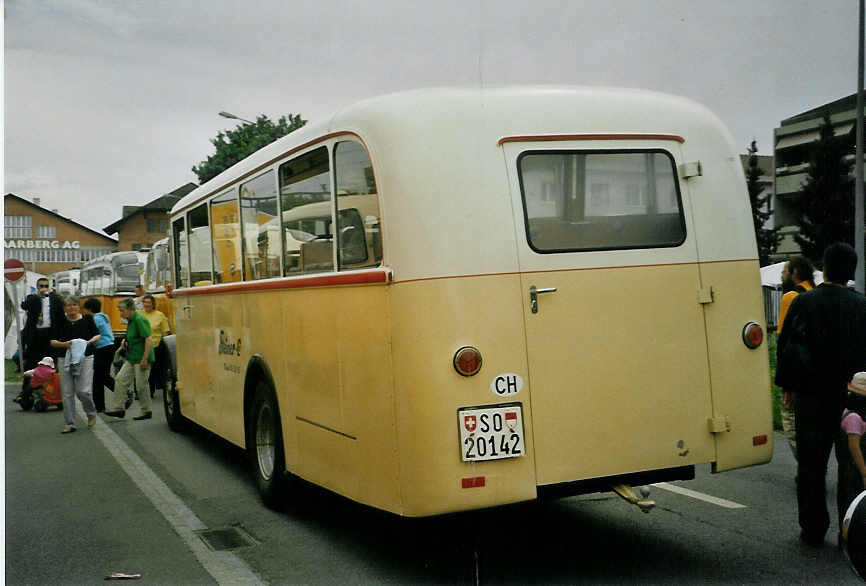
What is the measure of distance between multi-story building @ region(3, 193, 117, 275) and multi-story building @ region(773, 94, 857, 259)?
4723mm

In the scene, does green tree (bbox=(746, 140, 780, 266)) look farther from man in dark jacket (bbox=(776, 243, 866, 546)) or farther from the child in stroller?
the child in stroller

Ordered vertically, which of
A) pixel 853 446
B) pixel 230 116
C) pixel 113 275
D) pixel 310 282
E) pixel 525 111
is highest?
pixel 113 275

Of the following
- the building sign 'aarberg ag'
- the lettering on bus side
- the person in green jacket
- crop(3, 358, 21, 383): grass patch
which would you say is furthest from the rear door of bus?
crop(3, 358, 21, 383): grass patch

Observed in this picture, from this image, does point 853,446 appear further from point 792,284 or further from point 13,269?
point 13,269

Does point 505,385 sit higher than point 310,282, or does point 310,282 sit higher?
point 310,282

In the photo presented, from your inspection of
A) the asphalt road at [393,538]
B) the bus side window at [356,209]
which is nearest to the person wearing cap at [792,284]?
the asphalt road at [393,538]

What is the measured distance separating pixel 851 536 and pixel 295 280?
4300mm

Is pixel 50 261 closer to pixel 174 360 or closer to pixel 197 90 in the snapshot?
pixel 197 90

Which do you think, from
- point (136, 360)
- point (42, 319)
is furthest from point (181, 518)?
point (136, 360)

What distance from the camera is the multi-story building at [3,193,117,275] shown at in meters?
5.64

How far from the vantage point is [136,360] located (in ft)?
44.4

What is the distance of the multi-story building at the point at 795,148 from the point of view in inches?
224

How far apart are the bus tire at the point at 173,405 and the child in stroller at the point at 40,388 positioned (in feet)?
9.38

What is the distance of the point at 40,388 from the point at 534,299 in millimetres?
11718
